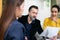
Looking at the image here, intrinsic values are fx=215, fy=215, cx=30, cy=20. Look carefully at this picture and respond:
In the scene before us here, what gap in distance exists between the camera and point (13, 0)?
5.38 feet

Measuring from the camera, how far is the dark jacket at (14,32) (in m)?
1.57

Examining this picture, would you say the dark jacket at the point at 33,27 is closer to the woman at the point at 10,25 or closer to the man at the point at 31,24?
the man at the point at 31,24

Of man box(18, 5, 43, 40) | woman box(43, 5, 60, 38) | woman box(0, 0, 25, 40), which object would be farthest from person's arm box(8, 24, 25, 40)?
woman box(43, 5, 60, 38)

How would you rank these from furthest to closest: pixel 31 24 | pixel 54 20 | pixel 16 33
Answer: pixel 54 20
pixel 31 24
pixel 16 33

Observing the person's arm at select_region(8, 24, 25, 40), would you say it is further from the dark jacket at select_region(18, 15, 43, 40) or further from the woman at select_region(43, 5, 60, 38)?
the woman at select_region(43, 5, 60, 38)

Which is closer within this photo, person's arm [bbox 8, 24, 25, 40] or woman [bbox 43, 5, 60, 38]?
person's arm [bbox 8, 24, 25, 40]

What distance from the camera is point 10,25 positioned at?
1.60 m

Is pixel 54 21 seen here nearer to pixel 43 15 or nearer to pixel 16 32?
pixel 43 15

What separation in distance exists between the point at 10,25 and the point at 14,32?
6cm

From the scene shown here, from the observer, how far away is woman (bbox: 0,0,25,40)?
158cm

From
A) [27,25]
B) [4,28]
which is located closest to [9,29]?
[4,28]

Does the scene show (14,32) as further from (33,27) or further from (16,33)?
(33,27)

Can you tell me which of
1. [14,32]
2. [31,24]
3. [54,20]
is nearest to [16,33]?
[14,32]

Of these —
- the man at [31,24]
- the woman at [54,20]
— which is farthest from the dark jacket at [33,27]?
the woman at [54,20]
